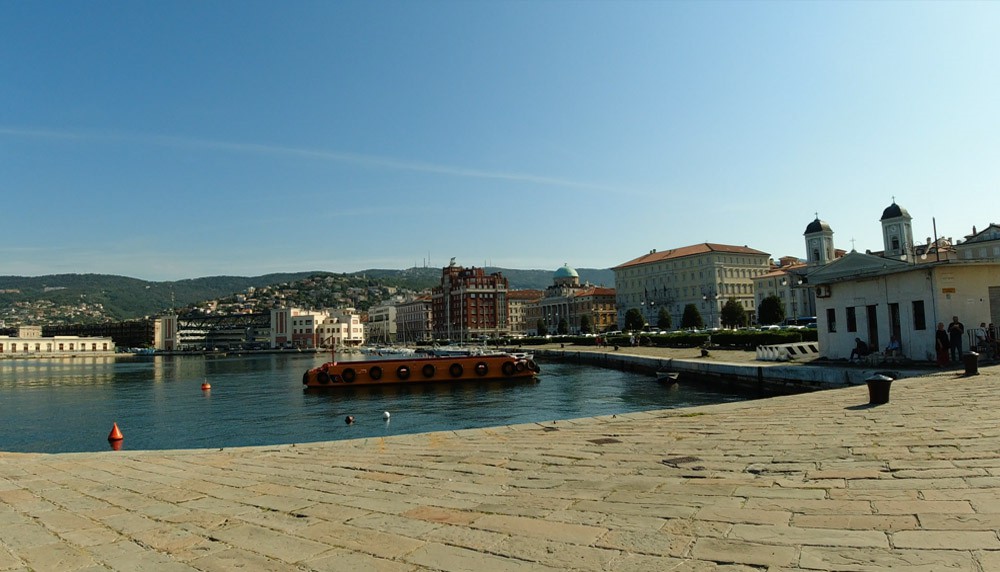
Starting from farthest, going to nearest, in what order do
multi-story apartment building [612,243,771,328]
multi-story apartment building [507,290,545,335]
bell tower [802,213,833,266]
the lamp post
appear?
multi-story apartment building [507,290,545,335], multi-story apartment building [612,243,771,328], the lamp post, bell tower [802,213,833,266]

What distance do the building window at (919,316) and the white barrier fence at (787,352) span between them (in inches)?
398

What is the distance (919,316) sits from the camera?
78.5 ft

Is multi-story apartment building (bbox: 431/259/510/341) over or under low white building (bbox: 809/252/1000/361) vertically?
over

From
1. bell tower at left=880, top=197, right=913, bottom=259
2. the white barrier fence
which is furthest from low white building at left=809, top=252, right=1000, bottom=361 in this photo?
bell tower at left=880, top=197, right=913, bottom=259

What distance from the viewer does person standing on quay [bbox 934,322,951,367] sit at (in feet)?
69.5

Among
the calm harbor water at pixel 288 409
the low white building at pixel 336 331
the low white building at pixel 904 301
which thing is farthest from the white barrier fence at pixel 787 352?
the low white building at pixel 336 331

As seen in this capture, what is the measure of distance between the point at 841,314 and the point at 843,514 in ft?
83.9

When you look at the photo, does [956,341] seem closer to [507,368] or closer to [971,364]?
[971,364]

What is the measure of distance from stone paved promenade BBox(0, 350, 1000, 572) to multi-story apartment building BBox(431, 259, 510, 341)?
155479 mm

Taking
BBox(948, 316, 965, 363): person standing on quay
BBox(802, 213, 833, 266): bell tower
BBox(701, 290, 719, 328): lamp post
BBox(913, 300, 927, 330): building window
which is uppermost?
BBox(802, 213, 833, 266): bell tower

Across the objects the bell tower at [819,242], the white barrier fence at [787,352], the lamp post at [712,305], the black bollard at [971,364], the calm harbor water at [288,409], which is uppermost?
the bell tower at [819,242]

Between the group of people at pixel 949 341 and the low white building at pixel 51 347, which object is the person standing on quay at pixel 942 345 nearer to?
the group of people at pixel 949 341

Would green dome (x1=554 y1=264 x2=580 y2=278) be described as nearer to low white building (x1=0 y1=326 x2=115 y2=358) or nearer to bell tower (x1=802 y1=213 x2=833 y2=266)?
bell tower (x1=802 y1=213 x2=833 y2=266)

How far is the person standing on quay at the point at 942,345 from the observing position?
21.2m
